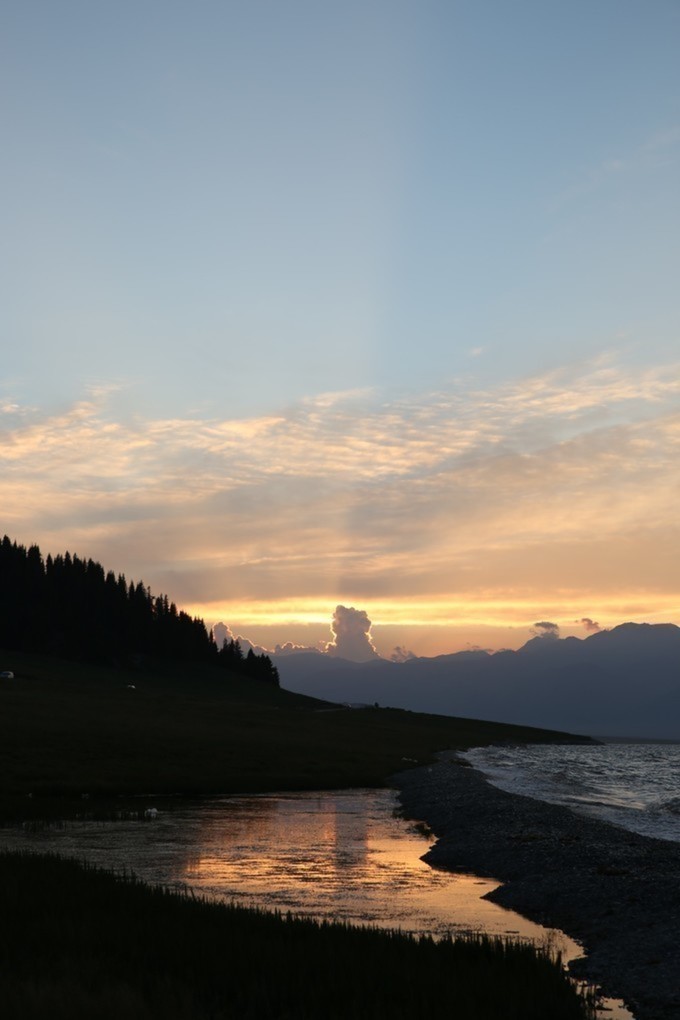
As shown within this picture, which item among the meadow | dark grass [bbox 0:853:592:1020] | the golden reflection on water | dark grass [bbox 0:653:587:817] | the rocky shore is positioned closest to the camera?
dark grass [bbox 0:853:592:1020]

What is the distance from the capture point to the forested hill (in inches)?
6895

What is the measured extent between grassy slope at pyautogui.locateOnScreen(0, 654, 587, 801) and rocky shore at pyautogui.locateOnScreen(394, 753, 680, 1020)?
57.4 feet

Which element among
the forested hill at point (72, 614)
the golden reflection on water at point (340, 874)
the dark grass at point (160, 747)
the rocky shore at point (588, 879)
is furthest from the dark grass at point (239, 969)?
the forested hill at point (72, 614)

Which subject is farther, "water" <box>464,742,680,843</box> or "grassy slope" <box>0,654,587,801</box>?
"grassy slope" <box>0,654,587,801</box>

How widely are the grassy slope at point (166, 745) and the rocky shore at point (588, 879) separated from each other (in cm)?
1750

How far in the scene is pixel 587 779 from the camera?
90.5 m

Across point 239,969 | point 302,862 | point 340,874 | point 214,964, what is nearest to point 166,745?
point 302,862

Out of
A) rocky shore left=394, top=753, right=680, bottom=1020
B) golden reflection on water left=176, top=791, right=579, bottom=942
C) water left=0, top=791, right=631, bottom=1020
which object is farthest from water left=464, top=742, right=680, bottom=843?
golden reflection on water left=176, top=791, right=579, bottom=942

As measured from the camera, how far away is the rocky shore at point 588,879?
19500mm

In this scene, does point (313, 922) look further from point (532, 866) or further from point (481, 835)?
point (481, 835)

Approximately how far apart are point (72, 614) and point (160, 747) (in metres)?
116

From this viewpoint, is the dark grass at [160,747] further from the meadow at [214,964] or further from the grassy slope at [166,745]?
the meadow at [214,964]

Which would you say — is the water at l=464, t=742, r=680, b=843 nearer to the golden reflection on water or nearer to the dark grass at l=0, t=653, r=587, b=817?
the dark grass at l=0, t=653, r=587, b=817

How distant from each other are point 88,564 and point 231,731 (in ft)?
383
